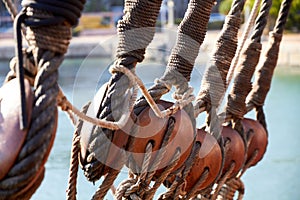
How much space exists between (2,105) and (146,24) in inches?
7.7

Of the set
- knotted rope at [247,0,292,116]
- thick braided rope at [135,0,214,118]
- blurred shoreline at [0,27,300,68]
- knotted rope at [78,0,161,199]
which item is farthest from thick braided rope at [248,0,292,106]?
blurred shoreline at [0,27,300,68]

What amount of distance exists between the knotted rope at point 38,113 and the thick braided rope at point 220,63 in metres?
0.41

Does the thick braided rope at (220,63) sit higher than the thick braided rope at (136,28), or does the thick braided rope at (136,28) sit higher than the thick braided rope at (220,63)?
the thick braided rope at (136,28)

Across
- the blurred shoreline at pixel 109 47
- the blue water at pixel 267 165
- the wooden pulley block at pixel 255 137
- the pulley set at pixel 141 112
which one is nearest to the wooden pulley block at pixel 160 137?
the pulley set at pixel 141 112

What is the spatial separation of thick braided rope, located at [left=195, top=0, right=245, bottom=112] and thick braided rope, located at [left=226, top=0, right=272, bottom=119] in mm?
67

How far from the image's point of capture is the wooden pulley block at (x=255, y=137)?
3.01ft

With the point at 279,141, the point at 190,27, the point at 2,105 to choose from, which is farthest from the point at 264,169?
Answer: the point at 2,105

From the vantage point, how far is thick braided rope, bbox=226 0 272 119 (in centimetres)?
88

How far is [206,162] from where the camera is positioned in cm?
75

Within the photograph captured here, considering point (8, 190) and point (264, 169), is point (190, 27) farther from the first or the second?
point (264, 169)

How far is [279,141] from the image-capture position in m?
4.14

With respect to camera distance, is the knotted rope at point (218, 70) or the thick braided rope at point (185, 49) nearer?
the thick braided rope at point (185, 49)

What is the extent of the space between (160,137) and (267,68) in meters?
0.42

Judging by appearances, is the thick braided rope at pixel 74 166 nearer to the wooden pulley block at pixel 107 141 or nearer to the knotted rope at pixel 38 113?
the wooden pulley block at pixel 107 141
